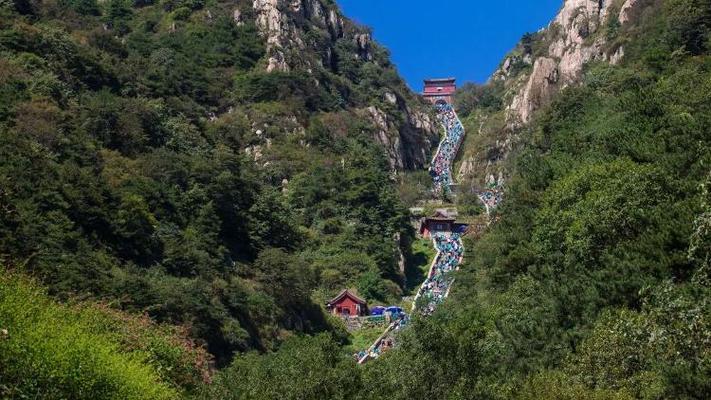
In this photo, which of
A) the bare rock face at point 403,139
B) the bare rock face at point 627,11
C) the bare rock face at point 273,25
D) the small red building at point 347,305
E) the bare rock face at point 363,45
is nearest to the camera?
the small red building at point 347,305

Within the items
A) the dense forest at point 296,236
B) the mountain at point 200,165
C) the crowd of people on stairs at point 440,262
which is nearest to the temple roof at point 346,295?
the dense forest at point 296,236

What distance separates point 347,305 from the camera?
43.7 metres

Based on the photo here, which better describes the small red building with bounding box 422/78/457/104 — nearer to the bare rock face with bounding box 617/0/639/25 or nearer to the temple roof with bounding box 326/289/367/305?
the bare rock face with bounding box 617/0/639/25

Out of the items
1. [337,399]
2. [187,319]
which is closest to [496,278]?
[187,319]

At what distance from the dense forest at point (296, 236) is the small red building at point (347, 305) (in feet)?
4.26

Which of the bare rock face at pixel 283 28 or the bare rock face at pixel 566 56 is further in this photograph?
the bare rock face at pixel 283 28

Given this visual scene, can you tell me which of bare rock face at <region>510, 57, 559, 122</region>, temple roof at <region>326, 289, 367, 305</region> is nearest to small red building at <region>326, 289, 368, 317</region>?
temple roof at <region>326, 289, 367, 305</region>

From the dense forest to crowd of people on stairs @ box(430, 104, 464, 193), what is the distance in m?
10.8

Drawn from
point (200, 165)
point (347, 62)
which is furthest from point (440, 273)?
point (347, 62)

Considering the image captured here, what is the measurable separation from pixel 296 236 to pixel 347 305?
5.00m

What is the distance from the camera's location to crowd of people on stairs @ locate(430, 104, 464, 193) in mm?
78688

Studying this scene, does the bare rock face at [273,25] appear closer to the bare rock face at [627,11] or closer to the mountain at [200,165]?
the mountain at [200,165]

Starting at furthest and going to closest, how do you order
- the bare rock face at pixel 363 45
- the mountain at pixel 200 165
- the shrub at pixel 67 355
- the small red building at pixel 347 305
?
the bare rock face at pixel 363 45, the small red building at pixel 347 305, the mountain at pixel 200 165, the shrub at pixel 67 355

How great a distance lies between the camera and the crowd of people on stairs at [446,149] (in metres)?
78.7
